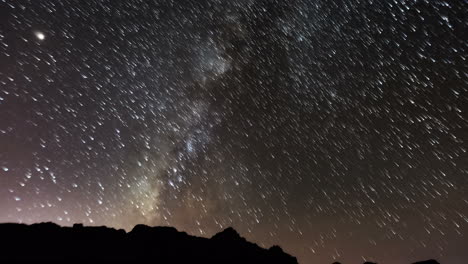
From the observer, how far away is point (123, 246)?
20.7 m

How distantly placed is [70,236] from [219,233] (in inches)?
312

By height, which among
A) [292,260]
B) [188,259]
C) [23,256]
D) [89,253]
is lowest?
[292,260]

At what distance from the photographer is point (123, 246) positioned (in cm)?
2069

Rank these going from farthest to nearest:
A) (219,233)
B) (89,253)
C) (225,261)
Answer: (219,233), (225,261), (89,253)

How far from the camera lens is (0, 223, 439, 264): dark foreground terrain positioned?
61.7 ft

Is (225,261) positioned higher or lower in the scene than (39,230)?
lower

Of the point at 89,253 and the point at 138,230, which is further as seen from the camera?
the point at 138,230

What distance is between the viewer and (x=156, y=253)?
2053 cm

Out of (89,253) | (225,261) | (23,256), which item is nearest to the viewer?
(23,256)

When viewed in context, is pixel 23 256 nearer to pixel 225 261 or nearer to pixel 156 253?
pixel 156 253

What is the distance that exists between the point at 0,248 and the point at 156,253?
23.4ft

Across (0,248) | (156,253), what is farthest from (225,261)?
(0,248)

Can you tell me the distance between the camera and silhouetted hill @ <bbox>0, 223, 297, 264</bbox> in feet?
61.8

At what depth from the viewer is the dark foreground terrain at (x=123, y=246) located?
18.8m
